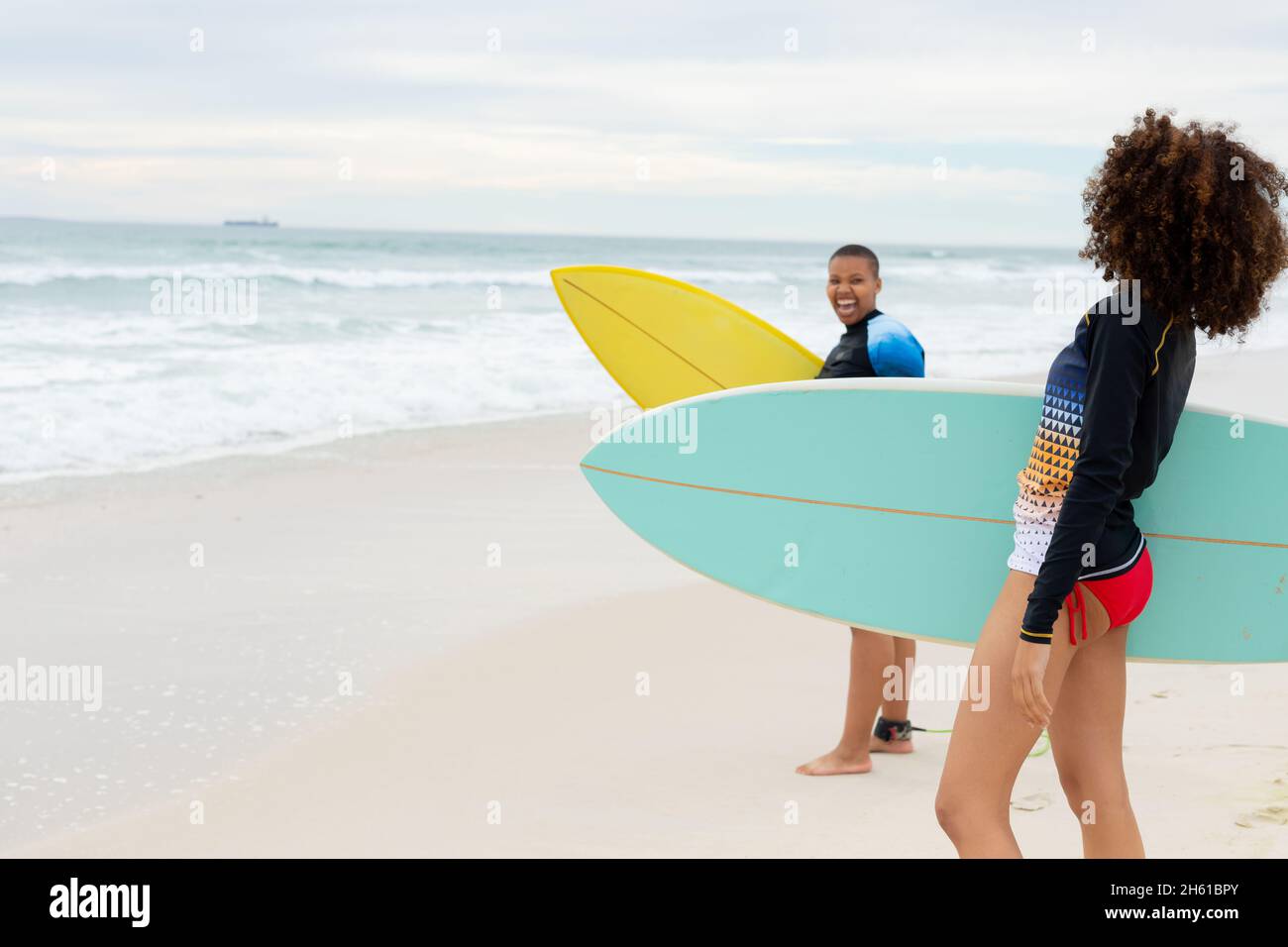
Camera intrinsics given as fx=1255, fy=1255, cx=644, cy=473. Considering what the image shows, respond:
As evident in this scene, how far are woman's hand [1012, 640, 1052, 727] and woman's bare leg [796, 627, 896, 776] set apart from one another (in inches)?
52.7

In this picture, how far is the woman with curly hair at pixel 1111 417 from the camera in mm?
1684

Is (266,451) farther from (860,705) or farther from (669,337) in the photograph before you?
(860,705)

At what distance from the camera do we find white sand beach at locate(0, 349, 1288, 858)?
2.80 m

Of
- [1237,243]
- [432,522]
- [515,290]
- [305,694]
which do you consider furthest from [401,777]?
[515,290]

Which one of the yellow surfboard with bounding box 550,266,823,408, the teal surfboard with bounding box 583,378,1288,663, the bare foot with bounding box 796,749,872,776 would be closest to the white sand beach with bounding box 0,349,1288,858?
the bare foot with bounding box 796,749,872,776

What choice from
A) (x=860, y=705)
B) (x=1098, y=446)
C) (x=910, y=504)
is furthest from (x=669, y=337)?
(x=1098, y=446)

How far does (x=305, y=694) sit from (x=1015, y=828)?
2020mm

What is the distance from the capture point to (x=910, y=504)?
8.14 ft

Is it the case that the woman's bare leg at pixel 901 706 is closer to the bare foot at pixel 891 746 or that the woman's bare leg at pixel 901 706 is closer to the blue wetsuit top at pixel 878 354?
the bare foot at pixel 891 746

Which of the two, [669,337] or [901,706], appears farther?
[669,337]

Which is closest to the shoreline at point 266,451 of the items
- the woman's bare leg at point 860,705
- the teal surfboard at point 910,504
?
the woman's bare leg at point 860,705

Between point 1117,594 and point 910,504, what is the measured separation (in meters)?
0.69

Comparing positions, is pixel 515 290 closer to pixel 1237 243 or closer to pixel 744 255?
pixel 1237 243

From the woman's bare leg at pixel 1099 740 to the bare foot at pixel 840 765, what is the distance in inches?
48.2
